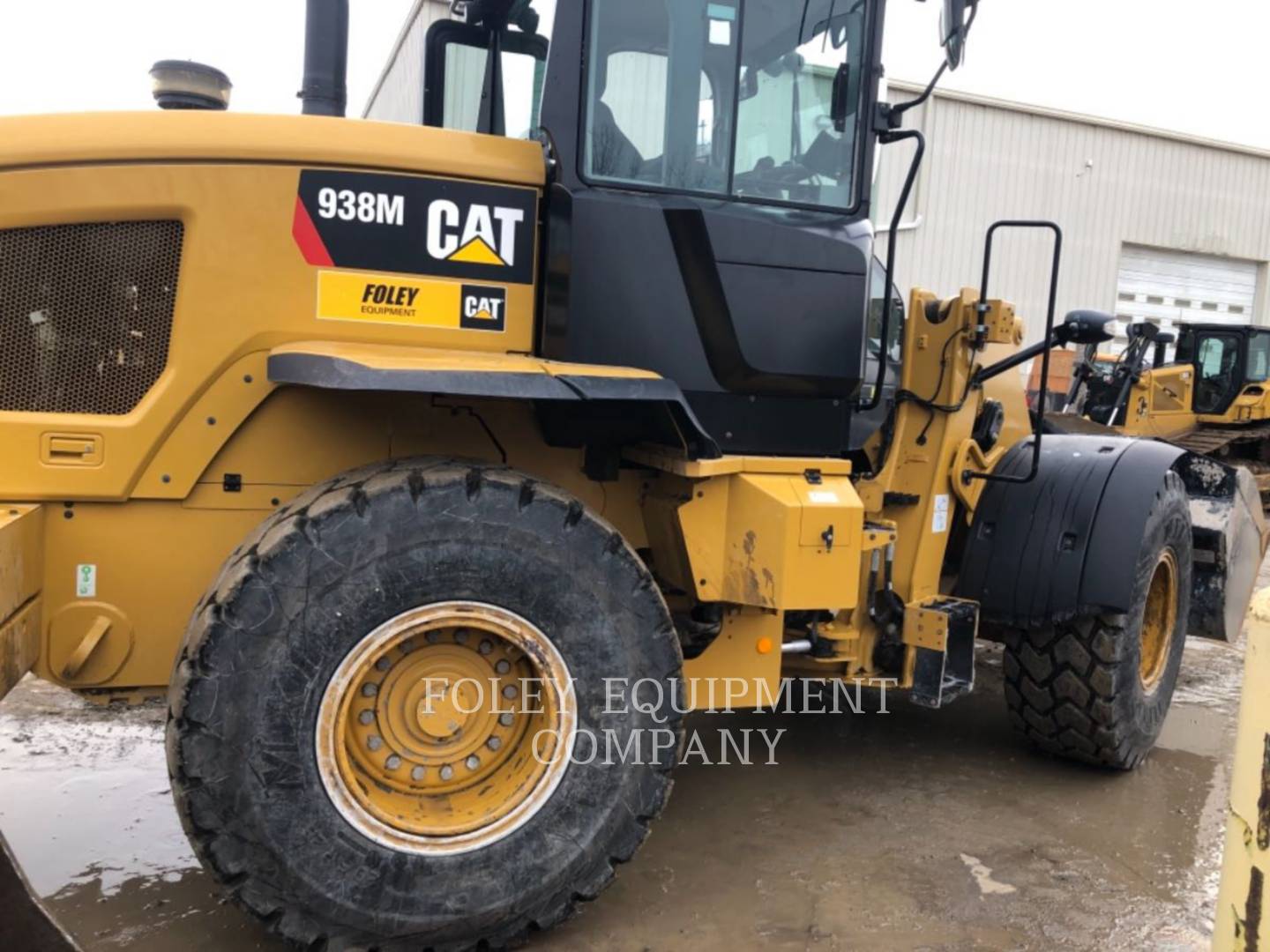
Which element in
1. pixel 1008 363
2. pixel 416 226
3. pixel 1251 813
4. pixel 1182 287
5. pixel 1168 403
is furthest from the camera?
pixel 1182 287

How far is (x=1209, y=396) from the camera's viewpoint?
1570cm

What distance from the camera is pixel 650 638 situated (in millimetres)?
2900

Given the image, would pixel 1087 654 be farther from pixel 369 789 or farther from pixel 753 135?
pixel 369 789

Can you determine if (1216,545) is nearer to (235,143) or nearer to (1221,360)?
(235,143)

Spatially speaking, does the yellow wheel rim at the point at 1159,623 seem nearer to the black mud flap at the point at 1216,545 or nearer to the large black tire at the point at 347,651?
the black mud flap at the point at 1216,545

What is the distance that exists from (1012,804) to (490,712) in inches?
89.6

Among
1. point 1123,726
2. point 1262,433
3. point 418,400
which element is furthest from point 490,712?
point 1262,433

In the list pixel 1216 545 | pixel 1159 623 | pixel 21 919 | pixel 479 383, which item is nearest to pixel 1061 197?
pixel 1216 545

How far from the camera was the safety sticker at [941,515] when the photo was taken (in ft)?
13.6

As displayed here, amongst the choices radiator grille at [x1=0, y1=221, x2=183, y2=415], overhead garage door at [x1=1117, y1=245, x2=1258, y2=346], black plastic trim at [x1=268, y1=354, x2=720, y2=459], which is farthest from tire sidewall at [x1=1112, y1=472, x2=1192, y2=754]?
overhead garage door at [x1=1117, y1=245, x2=1258, y2=346]

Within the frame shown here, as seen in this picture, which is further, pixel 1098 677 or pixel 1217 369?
pixel 1217 369

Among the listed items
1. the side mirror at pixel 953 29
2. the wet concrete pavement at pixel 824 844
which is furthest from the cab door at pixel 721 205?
the wet concrete pavement at pixel 824 844

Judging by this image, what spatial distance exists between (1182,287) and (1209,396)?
6.72 meters

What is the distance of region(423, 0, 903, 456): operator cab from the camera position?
10.3 feet
